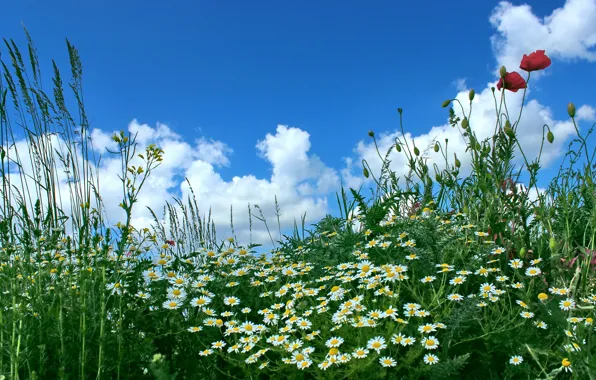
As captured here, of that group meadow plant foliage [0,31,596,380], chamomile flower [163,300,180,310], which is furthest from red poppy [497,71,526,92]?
chamomile flower [163,300,180,310]

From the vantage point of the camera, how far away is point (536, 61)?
12.2ft

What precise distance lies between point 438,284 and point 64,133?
2593 mm

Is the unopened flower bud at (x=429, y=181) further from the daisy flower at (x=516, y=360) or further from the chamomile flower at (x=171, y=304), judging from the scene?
the chamomile flower at (x=171, y=304)

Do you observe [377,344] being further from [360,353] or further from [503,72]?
[503,72]

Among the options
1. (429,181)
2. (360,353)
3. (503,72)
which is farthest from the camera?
(429,181)

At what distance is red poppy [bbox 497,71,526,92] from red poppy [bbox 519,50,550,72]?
17 centimetres

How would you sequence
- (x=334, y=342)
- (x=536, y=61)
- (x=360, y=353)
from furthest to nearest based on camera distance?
1. (x=536, y=61)
2. (x=334, y=342)
3. (x=360, y=353)

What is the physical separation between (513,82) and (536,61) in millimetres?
261

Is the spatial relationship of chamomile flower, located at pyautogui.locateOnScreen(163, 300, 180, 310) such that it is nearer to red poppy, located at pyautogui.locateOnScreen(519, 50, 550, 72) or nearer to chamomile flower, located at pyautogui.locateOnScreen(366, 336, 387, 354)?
chamomile flower, located at pyautogui.locateOnScreen(366, 336, 387, 354)

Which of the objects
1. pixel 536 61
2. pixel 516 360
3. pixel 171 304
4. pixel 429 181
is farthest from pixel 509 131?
pixel 171 304

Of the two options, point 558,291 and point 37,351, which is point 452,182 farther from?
point 37,351

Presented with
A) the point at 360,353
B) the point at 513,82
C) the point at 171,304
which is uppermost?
the point at 513,82

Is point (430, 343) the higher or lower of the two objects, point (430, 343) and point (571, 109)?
the lower

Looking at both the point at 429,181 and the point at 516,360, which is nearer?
the point at 516,360
